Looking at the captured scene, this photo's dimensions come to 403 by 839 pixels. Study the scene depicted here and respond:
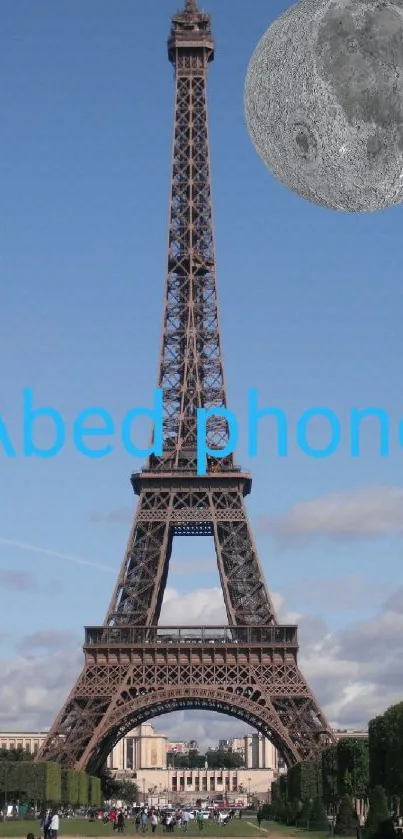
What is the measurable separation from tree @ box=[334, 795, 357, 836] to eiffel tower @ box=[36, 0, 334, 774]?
26.1m

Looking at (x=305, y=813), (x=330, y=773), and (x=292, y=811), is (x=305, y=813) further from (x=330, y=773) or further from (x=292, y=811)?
(x=292, y=811)

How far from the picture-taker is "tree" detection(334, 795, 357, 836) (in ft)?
187

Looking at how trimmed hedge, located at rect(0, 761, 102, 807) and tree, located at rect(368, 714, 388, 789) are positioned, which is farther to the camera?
trimmed hedge, located at rect(0, 761, 102, 807)

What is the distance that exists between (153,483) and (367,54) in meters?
81.1

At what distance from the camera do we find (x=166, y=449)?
323ft

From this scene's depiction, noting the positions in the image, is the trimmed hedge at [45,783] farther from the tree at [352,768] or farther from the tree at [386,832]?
the tree at [386,832]

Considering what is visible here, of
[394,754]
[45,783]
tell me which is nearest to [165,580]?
[45,783]

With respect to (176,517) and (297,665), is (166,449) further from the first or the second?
(297,665)

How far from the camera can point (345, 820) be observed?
58.2 m

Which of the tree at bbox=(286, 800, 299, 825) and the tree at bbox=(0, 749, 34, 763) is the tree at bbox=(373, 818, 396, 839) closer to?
the tree at bbox=(286, 800, 299, 825)

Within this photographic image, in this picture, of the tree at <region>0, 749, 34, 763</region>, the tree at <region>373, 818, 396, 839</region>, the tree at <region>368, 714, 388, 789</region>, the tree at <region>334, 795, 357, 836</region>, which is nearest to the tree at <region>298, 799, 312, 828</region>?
the tree at <region>368, 714, 388, 789</region>

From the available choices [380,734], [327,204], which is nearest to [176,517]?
[380,734]

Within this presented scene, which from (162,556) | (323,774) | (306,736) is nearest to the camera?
(323,774)

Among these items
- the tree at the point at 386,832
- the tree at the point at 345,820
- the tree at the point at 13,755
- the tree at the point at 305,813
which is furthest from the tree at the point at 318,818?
the tree at the point at 13,755
